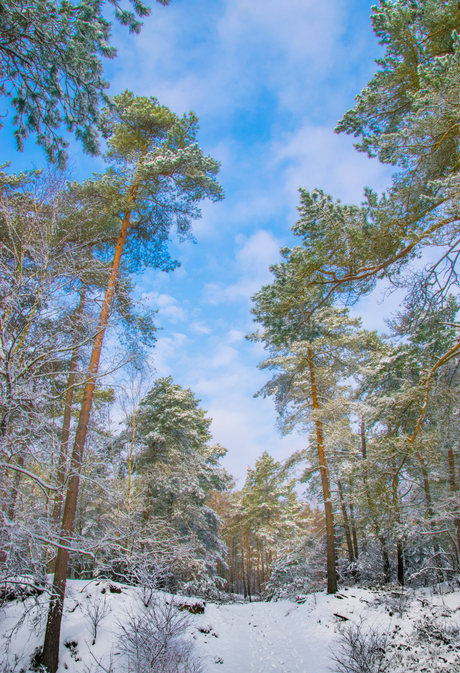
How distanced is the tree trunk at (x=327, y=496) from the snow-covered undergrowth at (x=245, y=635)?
0.70 meters

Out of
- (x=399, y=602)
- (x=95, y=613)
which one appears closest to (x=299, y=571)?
(x=399, y=602)

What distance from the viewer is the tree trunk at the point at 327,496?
11383 millimetres

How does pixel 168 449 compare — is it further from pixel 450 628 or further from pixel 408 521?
pixel 450 628

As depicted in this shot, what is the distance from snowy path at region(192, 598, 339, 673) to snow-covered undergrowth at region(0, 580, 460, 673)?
0.10ft

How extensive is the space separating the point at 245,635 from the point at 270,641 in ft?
3.82

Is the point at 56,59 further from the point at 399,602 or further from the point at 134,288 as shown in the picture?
the point at 399,602

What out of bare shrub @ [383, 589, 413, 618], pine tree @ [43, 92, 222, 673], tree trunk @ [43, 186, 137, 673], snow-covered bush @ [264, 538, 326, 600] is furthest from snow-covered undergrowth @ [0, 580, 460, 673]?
pine tree @ [43, 92, 222, 673]

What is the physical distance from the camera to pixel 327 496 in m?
12.1

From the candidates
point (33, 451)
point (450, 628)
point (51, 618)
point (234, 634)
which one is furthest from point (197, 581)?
point (33, 451)

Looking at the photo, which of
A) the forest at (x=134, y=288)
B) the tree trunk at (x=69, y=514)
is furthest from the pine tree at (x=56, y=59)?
the tree trunk at (x=69, y=514)

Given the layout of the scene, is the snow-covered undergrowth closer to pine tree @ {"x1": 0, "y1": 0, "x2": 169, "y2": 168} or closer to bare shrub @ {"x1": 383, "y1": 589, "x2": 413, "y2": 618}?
bare shrub @ {"x1": 383, "y1": 589, "x2": 413, "y2": 618}

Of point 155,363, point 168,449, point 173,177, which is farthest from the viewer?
point 168,449

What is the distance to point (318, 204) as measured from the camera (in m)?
5.40

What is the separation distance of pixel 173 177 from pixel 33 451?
7.95m
